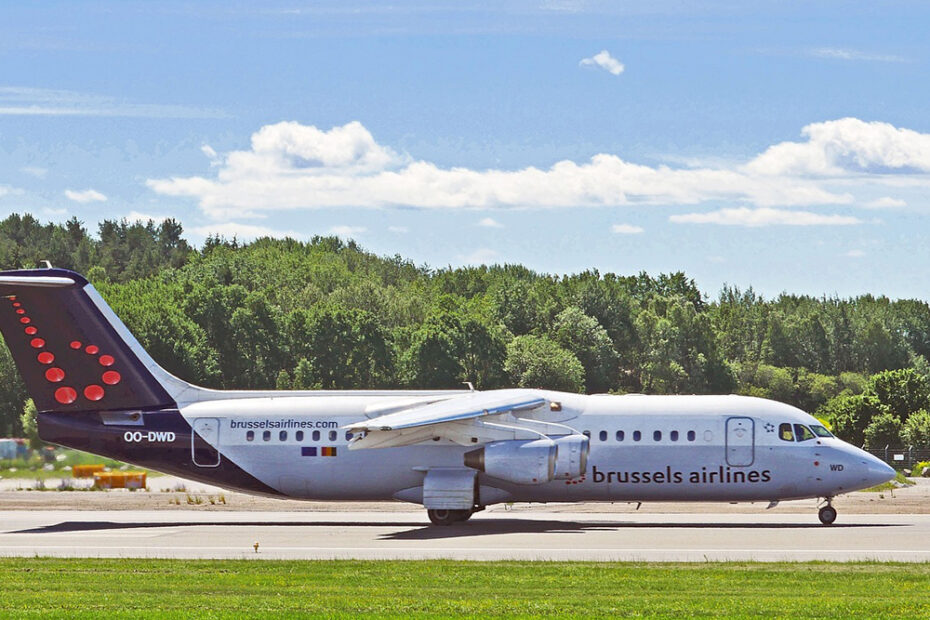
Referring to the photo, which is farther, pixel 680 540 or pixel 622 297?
pixel 622 297

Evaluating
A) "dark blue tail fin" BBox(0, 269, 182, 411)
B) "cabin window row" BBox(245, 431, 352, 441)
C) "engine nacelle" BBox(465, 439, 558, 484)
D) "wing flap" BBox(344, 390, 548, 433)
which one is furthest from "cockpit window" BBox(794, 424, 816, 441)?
"dark blue tail fin" BBox(0, 269, 182, 411)

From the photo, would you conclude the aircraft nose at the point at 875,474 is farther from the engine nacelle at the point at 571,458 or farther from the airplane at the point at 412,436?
the engine nacelle at the point at 571,458

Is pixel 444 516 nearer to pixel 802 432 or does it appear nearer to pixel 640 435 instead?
pixel 640 435

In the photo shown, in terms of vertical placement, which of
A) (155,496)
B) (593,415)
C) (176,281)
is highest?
(176,281)

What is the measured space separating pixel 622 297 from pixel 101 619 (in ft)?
488

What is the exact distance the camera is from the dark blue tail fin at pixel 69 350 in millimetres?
37344

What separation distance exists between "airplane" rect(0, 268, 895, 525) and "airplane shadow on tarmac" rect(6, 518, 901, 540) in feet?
2.42

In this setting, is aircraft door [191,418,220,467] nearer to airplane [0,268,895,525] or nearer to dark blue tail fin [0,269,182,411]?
airplane [0,268,895,525]

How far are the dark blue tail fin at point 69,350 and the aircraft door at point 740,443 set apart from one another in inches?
634

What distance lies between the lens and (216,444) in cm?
3731

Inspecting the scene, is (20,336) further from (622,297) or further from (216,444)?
(622,297)

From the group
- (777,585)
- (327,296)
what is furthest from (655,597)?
(327,296)

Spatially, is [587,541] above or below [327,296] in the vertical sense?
below

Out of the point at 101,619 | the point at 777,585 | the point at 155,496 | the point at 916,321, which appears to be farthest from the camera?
the point at 916,321
